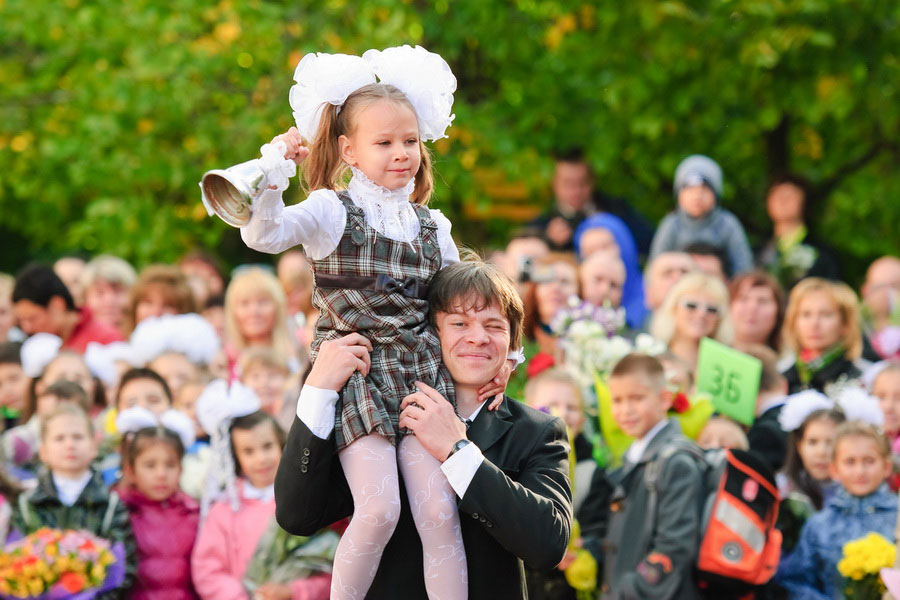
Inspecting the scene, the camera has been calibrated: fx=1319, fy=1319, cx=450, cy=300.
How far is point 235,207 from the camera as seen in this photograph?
10.4 ft

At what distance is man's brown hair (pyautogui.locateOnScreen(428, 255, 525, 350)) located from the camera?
3.62 meters

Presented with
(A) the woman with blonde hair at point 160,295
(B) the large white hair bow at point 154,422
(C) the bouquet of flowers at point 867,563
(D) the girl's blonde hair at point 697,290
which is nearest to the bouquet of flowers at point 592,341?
(D) the girl's blonde hair at point 697,290

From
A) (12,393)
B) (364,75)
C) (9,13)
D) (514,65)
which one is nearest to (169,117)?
(9,13)

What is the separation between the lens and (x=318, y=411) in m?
3.54

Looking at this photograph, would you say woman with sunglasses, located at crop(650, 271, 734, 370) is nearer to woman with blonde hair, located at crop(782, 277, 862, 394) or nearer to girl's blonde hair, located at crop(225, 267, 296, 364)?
woman with blonde hair, located at crop(782, 277, 862, 394)

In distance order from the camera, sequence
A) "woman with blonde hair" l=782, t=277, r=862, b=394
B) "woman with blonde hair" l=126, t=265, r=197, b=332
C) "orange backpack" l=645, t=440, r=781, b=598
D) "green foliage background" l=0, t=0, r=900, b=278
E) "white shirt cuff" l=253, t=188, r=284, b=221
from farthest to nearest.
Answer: "green foliage background" l=0, t=0, r=900, b=278 → "woman with blonde hair" l=126, t=265, r=197, b=332 → "woman with blonde hair" l=782, t=277, r=862, b=394 → "orange backpack" l=645, t=440, r=781, b=598 → "white shirt cuff" l=253, t=188, r=284, b=221

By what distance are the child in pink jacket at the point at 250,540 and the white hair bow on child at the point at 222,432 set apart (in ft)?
0.12

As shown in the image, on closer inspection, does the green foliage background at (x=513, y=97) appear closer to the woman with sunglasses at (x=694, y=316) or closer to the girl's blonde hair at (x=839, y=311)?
the girl's blonde hair at (x=839, y=311)

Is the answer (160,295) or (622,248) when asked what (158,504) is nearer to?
(160,295)

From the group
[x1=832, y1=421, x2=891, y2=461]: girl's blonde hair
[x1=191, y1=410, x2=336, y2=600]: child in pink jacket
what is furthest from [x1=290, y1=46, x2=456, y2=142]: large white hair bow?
[x1=832, y1=421, x2=891, y2=461]: girl's blonde hair

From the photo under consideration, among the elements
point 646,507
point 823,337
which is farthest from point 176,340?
point 823,337

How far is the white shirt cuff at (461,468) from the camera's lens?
11.4ft

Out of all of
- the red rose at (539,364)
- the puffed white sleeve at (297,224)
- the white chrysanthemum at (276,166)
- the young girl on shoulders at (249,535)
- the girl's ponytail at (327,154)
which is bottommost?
the young girl on shoulders at (249,535)

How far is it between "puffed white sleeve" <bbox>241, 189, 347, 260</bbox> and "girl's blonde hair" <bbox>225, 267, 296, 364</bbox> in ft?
14.2
